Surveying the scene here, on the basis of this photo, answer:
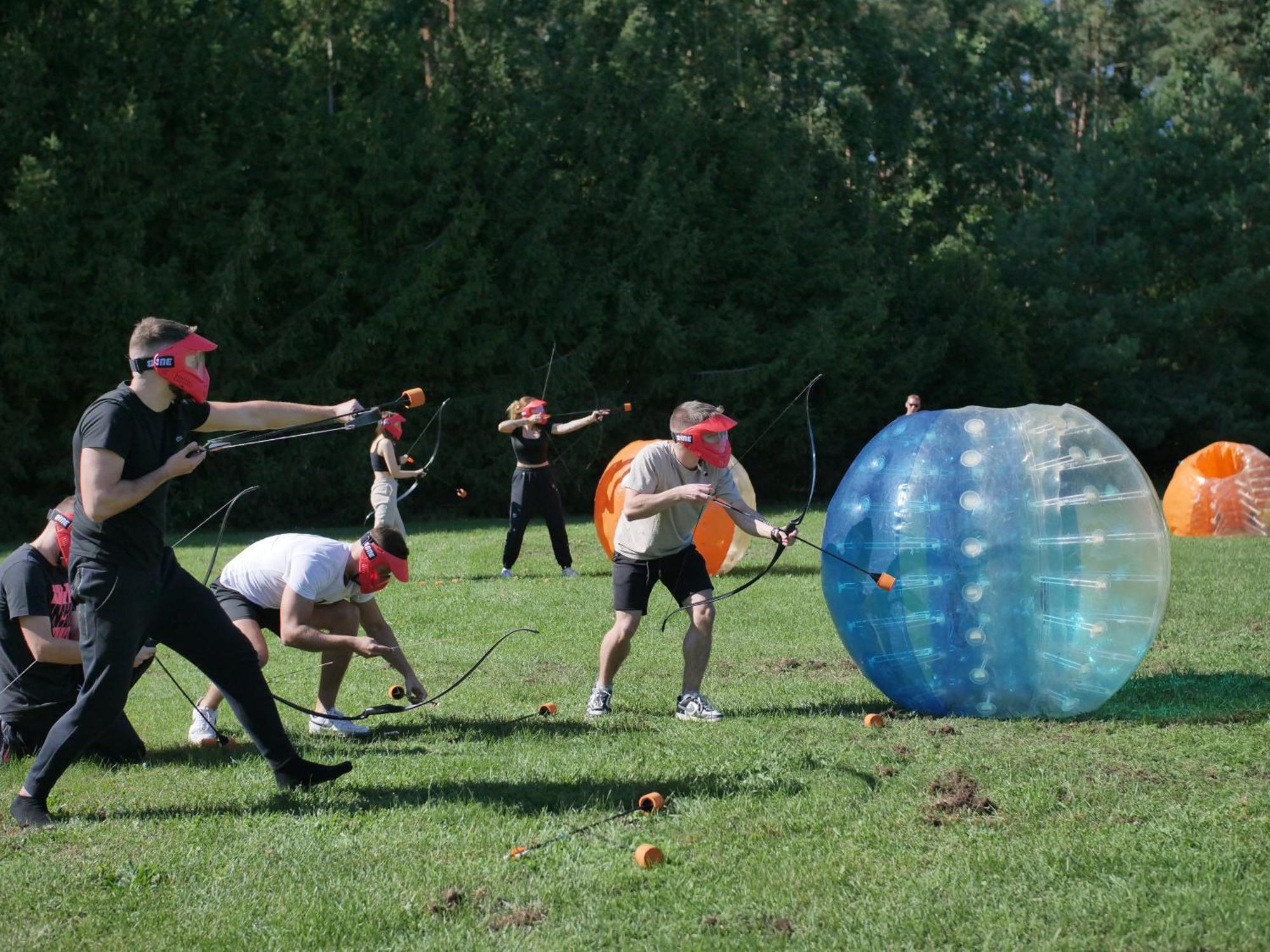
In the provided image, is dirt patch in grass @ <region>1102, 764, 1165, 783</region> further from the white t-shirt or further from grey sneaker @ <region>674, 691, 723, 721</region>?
the white t-shirt

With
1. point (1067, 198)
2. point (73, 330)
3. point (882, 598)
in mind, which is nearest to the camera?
point (882, 598)

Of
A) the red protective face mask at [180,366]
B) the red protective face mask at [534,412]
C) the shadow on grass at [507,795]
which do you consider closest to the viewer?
the red protective face mask at [180,366]

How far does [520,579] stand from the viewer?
1330 cm

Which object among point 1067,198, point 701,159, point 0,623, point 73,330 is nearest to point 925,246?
point 1067,198

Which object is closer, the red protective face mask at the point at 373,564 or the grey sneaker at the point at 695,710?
the red protective face mask at the point at 373,564

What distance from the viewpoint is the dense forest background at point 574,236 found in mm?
20922

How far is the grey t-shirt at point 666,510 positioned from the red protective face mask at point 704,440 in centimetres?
11

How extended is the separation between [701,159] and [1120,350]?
33.8 ft

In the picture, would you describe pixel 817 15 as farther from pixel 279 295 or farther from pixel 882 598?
pixel 882 598

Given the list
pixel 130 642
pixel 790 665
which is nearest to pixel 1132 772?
pixel 790 665

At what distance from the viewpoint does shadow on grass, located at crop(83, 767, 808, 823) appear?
5.57 metres

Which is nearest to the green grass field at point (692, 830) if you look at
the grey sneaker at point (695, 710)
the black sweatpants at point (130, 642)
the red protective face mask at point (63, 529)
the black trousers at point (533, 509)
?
the grey sneaker at point (695, 710)

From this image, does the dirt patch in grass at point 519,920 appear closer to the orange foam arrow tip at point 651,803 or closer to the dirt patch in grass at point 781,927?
the dirt patch in grass at point 781,927

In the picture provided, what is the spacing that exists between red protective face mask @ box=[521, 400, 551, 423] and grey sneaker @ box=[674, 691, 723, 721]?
6.18 meters
